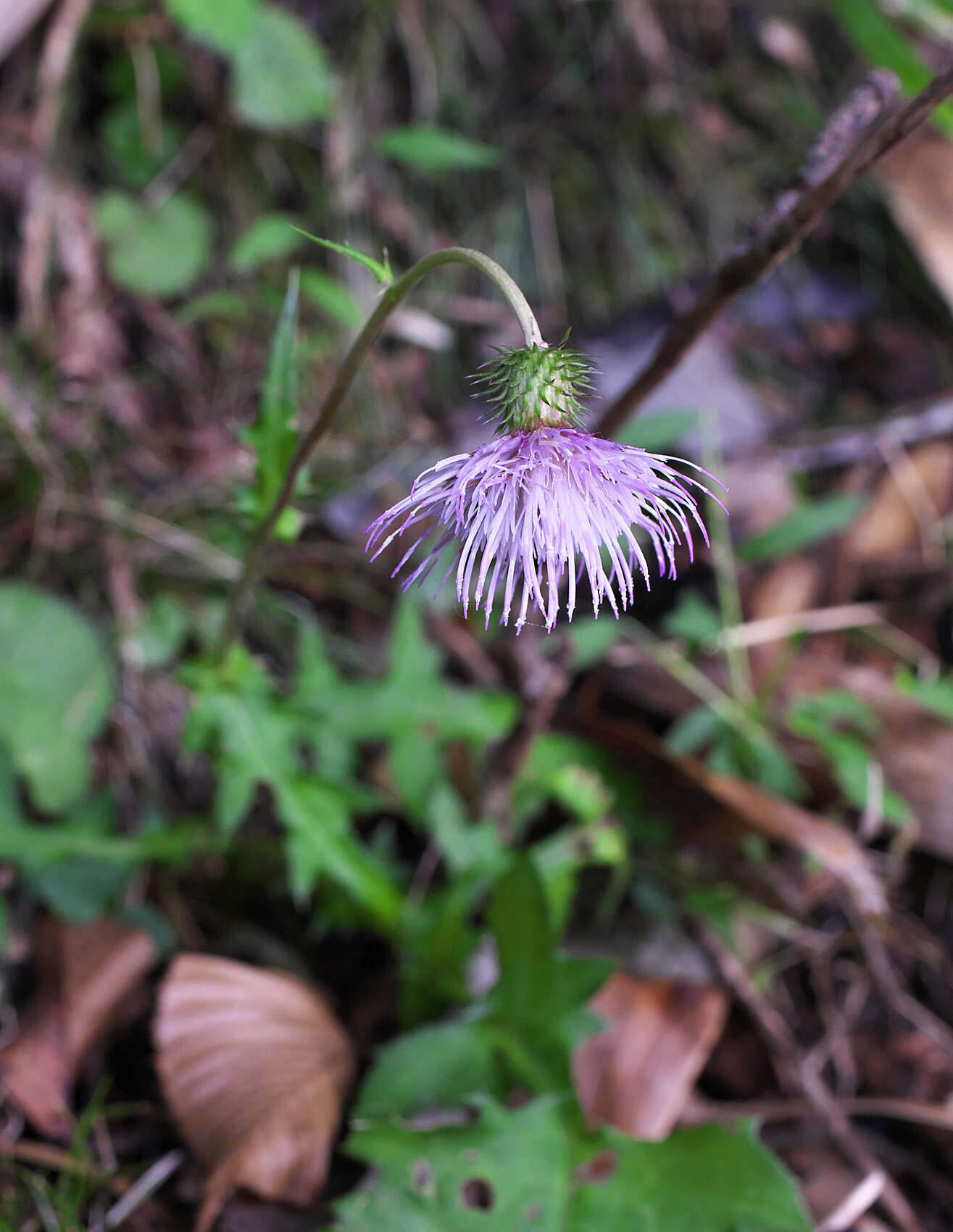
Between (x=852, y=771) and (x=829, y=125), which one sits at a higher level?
(x=829, y=125)

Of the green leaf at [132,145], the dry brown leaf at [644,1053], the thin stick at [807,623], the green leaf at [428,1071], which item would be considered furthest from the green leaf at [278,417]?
the green leaf at [132,145]

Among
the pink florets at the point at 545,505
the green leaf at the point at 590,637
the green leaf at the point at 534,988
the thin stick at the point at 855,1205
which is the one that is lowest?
the thin stick at the point at 855,1205

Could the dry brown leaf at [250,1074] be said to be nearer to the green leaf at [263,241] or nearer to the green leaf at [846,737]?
the green leaf at [846,737]

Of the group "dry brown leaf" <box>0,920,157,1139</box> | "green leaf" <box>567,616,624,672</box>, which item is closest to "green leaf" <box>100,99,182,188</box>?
"green leaf" <box>567,616,624,672</box>

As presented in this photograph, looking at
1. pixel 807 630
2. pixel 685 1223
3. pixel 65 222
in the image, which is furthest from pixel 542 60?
pixel 685 1223

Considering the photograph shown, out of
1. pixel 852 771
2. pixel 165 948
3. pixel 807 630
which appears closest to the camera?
pixel 165 948

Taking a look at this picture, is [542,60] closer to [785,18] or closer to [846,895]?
[785,18]

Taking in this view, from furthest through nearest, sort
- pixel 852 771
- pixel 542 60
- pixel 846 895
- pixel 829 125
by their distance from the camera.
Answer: pixel 542 60 → pixel 846 895 → pixel 852 771 → pixel 829 125
